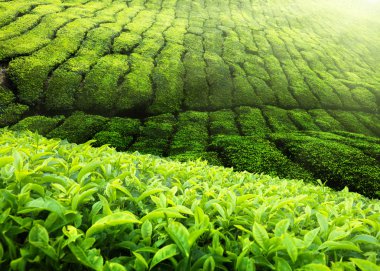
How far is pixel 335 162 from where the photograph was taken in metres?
11.3

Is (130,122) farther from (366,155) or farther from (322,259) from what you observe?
(322,259)

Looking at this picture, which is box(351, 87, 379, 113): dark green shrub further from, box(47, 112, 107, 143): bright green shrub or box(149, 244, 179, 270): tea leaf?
Result: box(149, 244, 179, 270): tea leaf

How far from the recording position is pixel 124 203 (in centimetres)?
177

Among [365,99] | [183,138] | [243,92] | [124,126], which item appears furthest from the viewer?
[365,99]

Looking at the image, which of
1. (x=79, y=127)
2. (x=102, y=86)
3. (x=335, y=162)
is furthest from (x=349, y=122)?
(x=79, y=127)

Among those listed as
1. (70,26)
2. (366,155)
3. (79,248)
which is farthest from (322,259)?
(70,26)

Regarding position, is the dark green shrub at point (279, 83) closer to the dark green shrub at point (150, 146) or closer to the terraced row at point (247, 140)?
the terraced row at point (247, 140)

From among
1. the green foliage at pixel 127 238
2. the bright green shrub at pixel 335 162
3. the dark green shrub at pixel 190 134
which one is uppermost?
the green foliage at pixel 127 238

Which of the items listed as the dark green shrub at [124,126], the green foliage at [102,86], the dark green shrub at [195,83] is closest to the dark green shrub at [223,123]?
the dark green shrub at [195,83]

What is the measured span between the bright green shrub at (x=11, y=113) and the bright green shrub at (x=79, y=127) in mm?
1736

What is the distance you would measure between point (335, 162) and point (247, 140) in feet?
11.7

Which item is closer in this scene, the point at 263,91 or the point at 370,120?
the point at 370,120

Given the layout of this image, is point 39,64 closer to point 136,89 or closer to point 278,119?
point 136,89

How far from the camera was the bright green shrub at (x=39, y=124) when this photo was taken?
11.9 m
